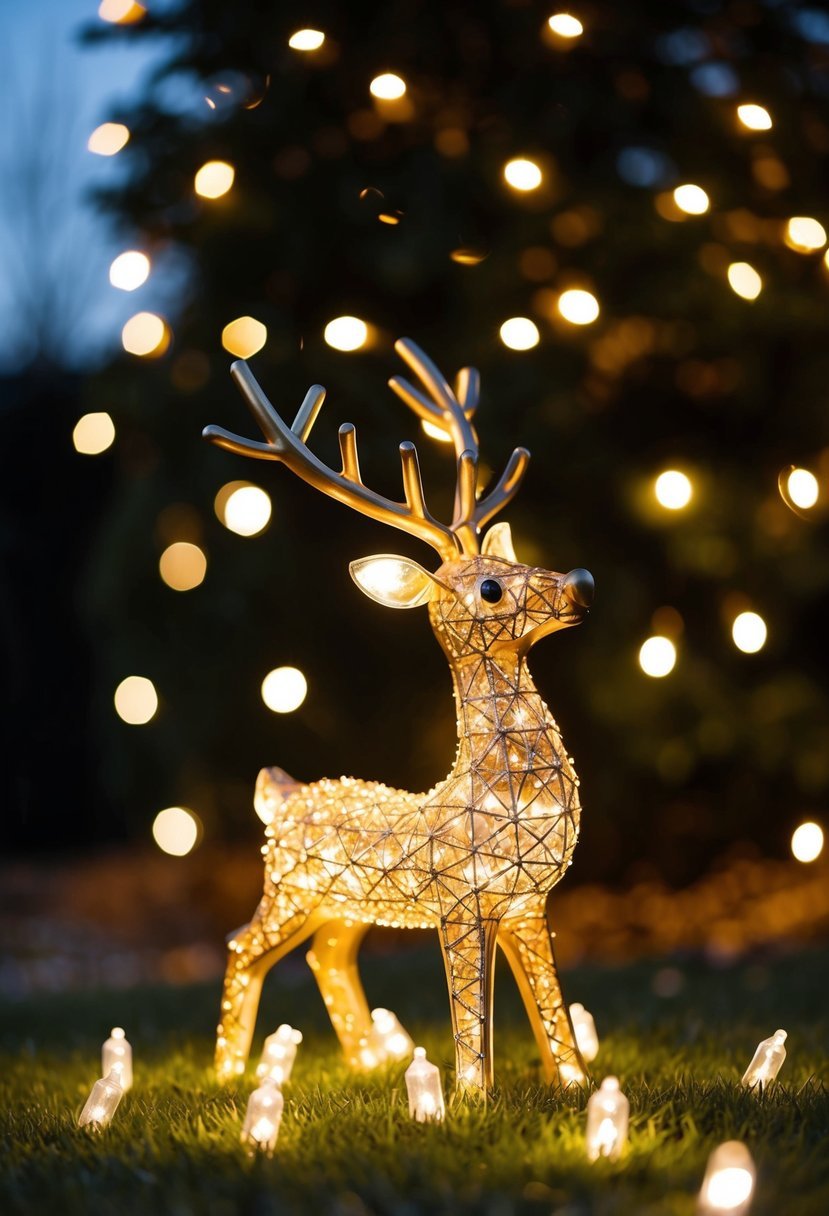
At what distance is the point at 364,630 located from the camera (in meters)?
5.46

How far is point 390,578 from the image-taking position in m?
2.47

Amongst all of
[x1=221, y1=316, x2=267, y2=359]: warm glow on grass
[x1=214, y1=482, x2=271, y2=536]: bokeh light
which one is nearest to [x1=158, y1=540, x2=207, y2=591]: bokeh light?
[x1=221, y1=316, x2=267, y2=359]: warm glow on grass

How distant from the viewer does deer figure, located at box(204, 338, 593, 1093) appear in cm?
235

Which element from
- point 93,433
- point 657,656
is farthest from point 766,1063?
point 93,433

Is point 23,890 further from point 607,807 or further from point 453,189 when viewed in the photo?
point 453,189

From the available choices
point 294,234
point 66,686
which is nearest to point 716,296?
point 294,234

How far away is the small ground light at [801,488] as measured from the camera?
3.43 meters

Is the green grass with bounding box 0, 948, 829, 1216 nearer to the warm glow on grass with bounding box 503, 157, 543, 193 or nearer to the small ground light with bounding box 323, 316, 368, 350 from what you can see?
the small ground light with bounding box 323, 316, 368, 350

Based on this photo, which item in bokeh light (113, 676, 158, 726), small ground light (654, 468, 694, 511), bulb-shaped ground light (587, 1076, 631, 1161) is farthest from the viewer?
bokeh light (113, 676, 158, 726)

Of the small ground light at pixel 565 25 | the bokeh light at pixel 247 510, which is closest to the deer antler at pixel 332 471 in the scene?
the bokeh light at pixel 247 510

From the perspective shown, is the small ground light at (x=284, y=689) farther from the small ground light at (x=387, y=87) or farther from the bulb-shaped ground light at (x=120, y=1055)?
the small ground light at (x=387, y=87)

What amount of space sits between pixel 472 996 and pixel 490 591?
2.54 ft

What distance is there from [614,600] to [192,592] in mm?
1945

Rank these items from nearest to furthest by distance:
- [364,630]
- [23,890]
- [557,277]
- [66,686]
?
1. [557,277]
2. [364,630]
3. [23,890]
4. [66,686]
